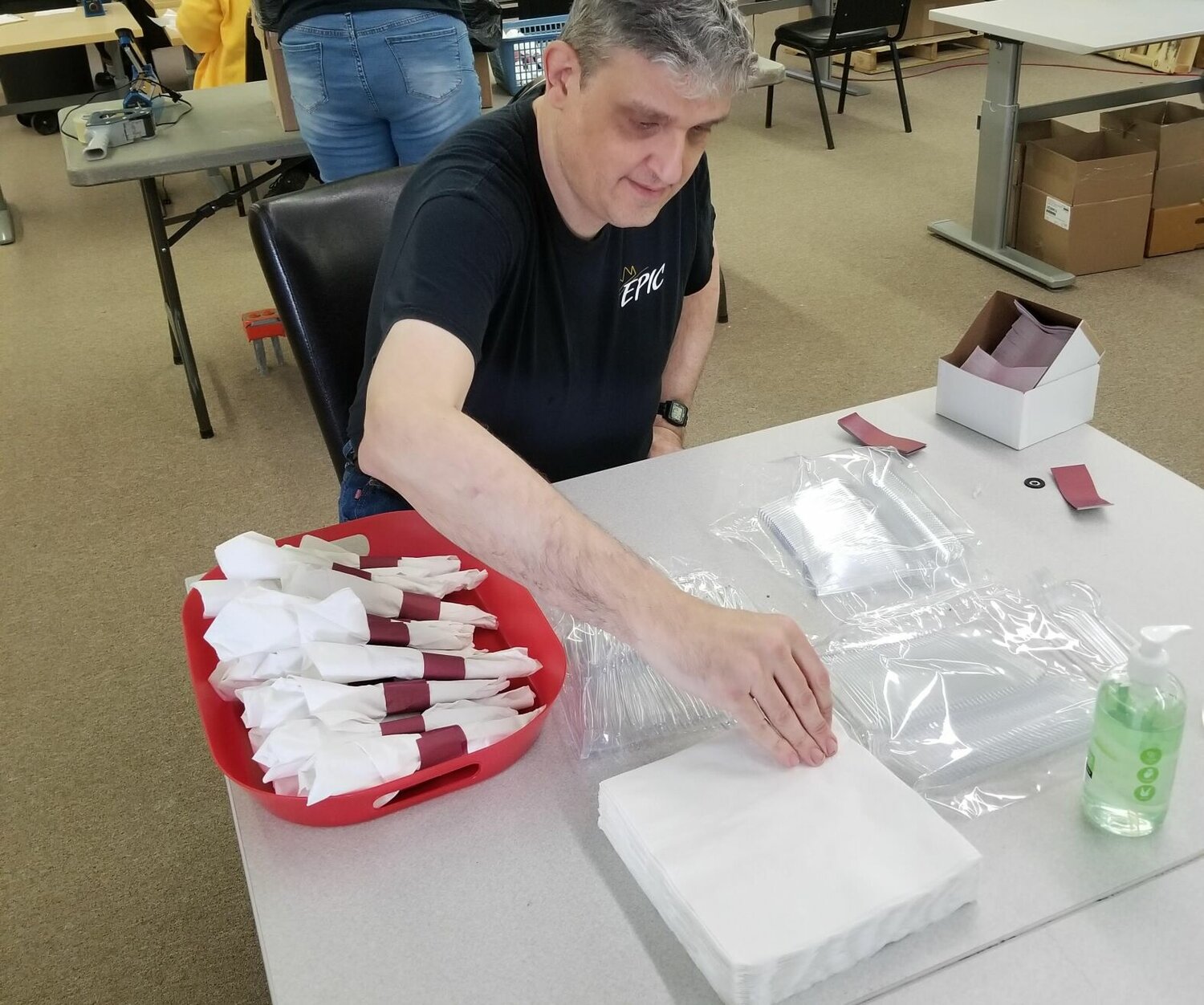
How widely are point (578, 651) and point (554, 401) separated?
492 millimetres

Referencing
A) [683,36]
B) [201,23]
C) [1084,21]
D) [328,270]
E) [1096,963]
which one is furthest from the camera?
[201,23]

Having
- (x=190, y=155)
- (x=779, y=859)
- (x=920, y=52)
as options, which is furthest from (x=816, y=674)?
(x=920, y=52)

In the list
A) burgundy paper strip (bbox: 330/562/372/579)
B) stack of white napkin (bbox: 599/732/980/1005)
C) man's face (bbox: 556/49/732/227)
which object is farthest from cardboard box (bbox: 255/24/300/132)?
stack of white napkin (bbox: 599/732/980/1005)

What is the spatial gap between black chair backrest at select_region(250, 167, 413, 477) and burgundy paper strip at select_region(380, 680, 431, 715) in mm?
651

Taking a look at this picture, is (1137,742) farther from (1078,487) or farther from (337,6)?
(337,6)

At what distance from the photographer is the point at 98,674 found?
2207mm

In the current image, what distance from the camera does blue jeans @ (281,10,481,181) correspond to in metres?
2.54

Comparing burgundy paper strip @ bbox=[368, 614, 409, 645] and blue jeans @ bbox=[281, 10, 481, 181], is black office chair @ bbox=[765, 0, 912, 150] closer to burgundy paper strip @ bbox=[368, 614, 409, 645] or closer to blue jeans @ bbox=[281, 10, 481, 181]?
blue jeans @ bbox=[281, 10, 481, 181]

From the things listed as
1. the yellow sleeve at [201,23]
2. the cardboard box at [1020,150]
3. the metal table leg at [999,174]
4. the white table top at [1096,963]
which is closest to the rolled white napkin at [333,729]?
the white table top at [1096,963]

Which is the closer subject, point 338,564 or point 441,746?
point 441,746

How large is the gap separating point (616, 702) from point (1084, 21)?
318 cm

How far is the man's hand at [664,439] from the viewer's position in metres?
1.65

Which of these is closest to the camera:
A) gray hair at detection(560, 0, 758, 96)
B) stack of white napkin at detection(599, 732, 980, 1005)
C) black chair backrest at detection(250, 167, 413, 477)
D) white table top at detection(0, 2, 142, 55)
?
stack of white napkin at detection(599, 732, 980, 1005)

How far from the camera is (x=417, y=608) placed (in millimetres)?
1024
